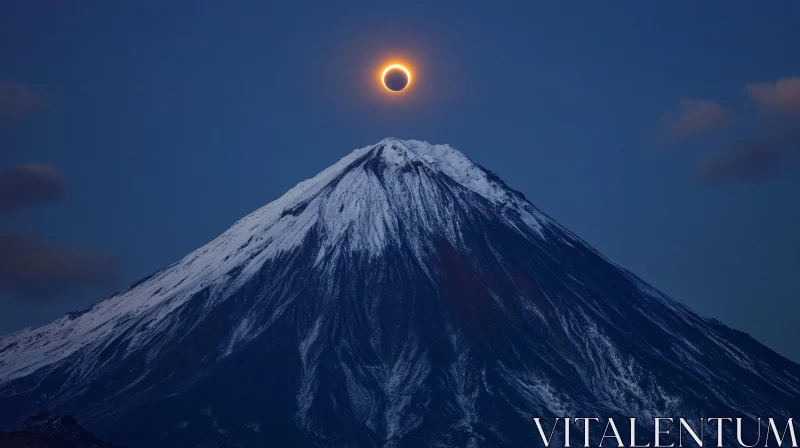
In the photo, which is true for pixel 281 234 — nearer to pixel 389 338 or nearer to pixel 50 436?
pixel 389 338

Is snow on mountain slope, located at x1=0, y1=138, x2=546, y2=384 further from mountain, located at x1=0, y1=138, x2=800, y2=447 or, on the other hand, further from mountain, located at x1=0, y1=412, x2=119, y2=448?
mountain, located at x1=0, y1=412, x2=119, y2=448

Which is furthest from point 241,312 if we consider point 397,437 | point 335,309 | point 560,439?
point 560,439

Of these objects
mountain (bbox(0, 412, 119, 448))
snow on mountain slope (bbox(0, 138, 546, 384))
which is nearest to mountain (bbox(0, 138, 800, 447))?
snow on mountain slope (bbox(0, 138, 546, 384))

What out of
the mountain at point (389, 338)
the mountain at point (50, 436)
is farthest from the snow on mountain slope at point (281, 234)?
the mountain at point (50, 436)

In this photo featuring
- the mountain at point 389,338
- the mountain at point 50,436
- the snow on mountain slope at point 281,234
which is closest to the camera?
the mountain at point 50,436

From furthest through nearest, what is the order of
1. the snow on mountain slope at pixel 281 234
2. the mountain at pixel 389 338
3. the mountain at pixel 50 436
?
the snow on mountain slope at pixel 281 234 → the mountain at pixel 389 338 → the mountain at pixel 50 436

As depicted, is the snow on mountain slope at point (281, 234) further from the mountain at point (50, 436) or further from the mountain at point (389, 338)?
the mountain at point (50, 436)
